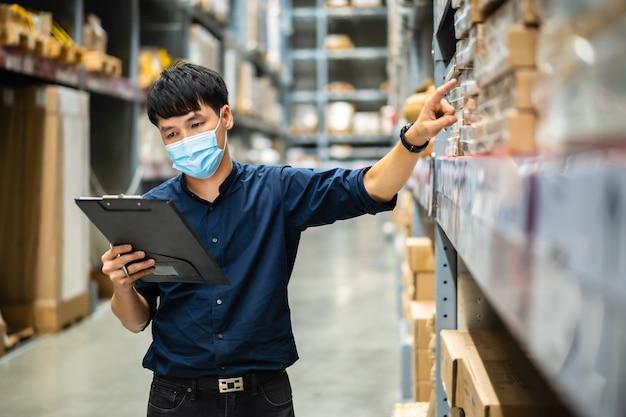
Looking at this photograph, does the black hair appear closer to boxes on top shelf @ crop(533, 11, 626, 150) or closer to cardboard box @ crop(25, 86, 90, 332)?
boxes on top shelf @ crop(533, 11, 626, 150)

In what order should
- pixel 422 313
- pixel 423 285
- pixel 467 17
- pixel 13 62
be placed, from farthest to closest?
pixel 13 62, pixel 423 285, pixel 422 313, pixel 467 17

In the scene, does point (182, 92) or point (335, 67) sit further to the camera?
point (335, 67)

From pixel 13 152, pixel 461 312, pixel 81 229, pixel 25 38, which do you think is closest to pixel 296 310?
pixel 81 229

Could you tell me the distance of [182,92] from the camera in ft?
5.96

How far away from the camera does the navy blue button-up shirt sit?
1837mm

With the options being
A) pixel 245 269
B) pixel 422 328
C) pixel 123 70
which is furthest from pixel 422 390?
pixel 123 70

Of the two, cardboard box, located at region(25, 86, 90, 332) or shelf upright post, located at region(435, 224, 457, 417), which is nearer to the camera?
shelf upright post, located at region(435, 224, 457, 417)

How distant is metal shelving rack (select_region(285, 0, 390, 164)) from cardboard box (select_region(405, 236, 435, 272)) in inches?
461

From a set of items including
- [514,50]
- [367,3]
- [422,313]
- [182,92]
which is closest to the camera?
[514,50]

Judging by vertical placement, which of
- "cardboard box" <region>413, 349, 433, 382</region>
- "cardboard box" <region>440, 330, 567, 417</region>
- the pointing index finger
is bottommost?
"cardboard box" <region>413, 349, 433, 382</region>

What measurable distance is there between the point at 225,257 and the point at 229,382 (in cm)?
29

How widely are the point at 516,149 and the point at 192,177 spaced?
49.6 inches

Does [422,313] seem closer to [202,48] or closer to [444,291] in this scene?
[444,291]

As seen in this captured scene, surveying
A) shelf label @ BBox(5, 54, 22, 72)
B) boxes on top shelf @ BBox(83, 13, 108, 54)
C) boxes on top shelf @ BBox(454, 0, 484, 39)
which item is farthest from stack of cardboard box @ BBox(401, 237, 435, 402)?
boxes on top shelf @ BBox(83, 13, 108, 54)
